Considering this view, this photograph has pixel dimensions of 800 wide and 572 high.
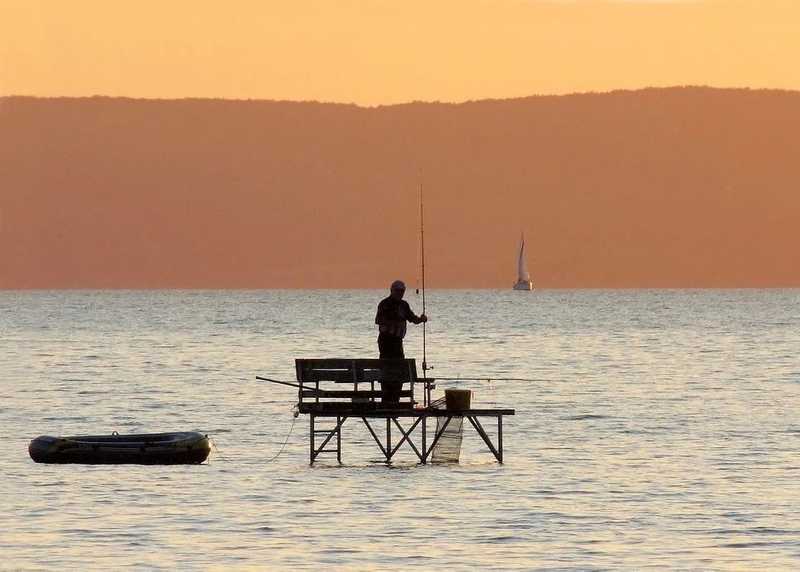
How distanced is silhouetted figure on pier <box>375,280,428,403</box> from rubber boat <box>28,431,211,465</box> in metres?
4.09

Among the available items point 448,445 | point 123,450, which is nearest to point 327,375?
point 123,450

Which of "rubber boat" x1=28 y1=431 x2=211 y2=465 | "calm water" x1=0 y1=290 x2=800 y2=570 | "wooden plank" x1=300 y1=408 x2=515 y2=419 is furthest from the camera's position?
"rubber boat" x1=28 y1=431 x2=211 y2=465

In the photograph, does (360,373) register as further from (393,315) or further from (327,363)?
A: (393,315)

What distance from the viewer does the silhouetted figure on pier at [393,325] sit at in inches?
1251

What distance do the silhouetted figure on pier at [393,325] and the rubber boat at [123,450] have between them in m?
4.09

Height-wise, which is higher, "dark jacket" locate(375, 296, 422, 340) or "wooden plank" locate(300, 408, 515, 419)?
"dark jacket" locate(375, 296, 422, 340)

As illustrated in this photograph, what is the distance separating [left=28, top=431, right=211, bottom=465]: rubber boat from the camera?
34.2 m

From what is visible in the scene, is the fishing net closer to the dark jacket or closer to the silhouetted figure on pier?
the silhouetted figure on pier

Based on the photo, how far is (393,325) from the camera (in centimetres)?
3209

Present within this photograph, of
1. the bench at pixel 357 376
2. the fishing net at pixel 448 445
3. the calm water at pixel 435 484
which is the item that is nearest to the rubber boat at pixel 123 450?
the calm water at pixel 435 484

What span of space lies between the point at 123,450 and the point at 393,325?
582 centimetres

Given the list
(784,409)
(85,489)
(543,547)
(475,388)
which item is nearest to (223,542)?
(543,547)

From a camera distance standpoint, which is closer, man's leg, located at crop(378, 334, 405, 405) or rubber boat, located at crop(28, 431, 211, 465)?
man's leg, located at crop(378, 334, 405, 405)

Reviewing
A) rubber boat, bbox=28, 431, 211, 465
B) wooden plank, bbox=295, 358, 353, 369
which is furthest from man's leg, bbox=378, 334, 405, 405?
rubber boat, bbox=28, 431, 211, 465
